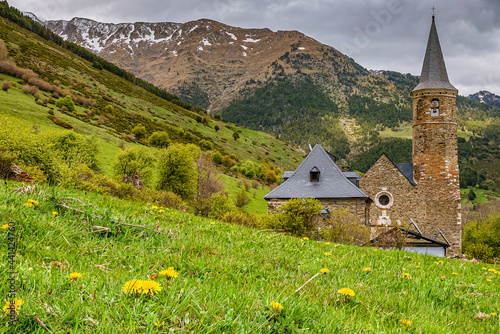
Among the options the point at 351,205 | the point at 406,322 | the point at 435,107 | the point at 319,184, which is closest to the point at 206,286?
the point at 406,322

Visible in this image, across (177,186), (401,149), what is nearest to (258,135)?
(401,149)

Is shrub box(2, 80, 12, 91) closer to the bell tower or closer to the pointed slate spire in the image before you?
the pointed slate spire

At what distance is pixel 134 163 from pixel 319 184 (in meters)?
25.6

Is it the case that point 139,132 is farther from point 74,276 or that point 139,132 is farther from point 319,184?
point 74,276

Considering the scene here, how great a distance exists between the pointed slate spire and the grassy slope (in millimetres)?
36952

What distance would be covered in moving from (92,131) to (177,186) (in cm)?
2158

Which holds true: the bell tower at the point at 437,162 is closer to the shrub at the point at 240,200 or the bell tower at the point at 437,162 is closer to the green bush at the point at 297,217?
the green bush at the point at 297,217

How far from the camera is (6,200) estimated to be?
4.06 metres

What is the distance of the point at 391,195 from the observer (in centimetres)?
3431

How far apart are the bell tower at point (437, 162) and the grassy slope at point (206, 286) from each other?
107 feet

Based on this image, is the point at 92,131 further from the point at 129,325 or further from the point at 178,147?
the point at 129,325

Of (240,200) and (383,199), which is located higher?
(383,199)

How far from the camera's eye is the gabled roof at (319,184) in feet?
102

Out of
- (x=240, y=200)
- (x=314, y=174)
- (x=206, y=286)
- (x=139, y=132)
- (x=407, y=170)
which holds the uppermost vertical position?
(x=139, y=132)
